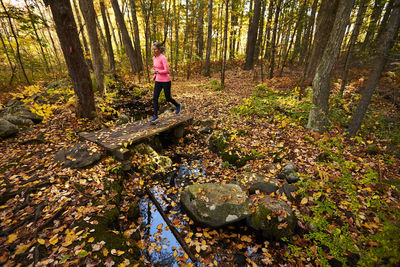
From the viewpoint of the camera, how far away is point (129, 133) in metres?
5.78

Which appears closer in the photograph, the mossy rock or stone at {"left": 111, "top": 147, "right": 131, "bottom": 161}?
the mossy rock

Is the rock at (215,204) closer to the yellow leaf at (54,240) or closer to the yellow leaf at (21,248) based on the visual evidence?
the yellow leaf at (54,240)

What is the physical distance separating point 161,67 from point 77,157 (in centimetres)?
359

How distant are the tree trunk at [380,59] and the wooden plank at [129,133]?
238 inches

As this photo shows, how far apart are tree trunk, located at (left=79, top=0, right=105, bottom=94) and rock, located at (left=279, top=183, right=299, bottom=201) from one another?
9.41 m

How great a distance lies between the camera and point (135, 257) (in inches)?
115

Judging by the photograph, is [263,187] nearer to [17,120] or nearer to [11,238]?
[11,238]

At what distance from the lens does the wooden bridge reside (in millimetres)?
4968

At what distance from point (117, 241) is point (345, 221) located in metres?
4.38

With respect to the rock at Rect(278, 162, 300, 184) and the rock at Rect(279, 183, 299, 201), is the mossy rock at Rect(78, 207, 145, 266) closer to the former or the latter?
Result: the rock at Rect(279, 183, 299, 201)

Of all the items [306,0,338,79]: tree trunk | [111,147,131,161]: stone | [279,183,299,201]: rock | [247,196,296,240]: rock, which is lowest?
[247,196,296,240]: rock

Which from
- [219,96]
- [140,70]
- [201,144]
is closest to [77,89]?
[201,144]

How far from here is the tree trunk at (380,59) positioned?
13.9ft

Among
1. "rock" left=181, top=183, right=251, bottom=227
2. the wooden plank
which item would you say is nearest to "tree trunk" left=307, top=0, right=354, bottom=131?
"rock" left=181, top=183, right=251, bottom=227
